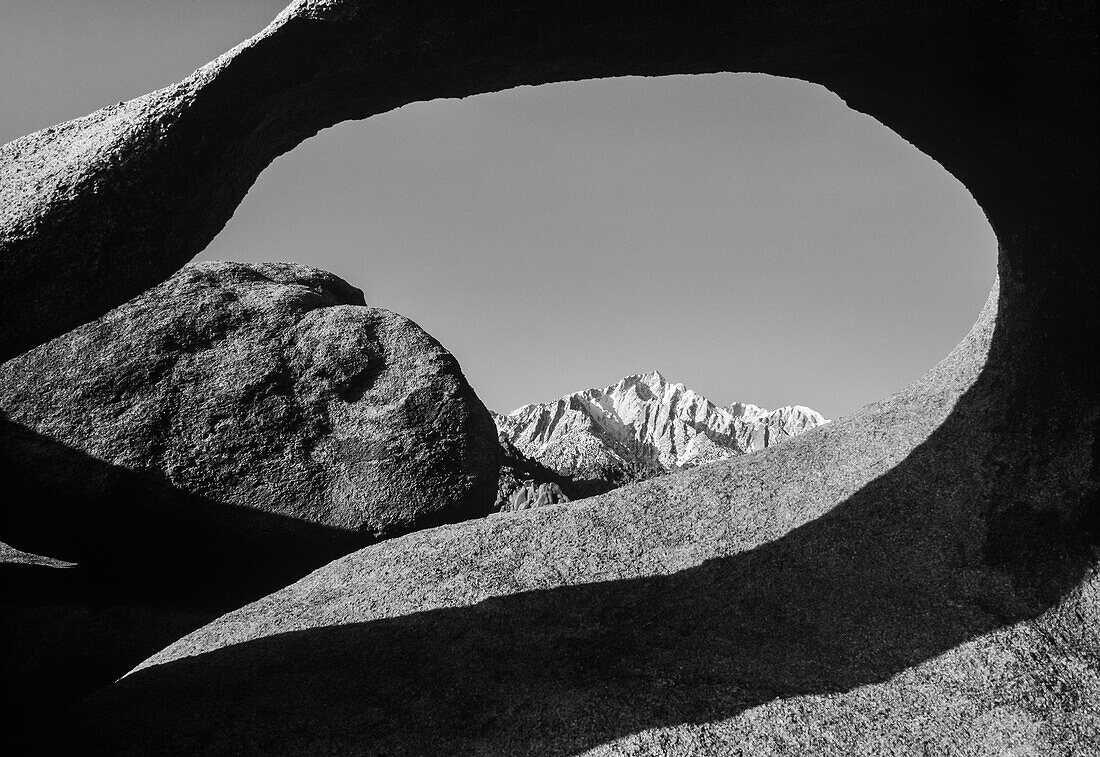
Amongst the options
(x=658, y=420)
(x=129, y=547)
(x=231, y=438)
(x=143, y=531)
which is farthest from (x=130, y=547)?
(x=658, y=420)

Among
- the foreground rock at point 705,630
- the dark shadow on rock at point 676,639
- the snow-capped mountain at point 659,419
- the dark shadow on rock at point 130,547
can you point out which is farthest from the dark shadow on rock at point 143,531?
the snow-capped mountain at point 659,419

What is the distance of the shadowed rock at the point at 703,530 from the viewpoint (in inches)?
180

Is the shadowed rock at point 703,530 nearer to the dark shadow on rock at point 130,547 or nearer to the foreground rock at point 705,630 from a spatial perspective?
the foreground rock at point 705,630

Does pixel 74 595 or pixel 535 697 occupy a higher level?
pixel 74 595

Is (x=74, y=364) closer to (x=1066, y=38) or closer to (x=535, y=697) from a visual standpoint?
(x=535, y=697)

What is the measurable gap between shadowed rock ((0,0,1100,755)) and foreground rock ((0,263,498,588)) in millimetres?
1507

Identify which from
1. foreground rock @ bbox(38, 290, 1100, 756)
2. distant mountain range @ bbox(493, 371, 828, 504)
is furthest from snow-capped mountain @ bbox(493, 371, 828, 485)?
foreground rock @ bbox(38, 290, 1100, 756)

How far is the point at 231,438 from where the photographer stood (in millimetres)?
8969

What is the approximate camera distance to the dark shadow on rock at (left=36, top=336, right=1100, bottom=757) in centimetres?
499

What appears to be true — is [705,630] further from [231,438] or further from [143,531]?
[143,531]

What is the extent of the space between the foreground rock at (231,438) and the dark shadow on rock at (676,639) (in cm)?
233

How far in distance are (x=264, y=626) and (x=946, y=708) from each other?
5.89 metres

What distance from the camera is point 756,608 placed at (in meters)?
6.32

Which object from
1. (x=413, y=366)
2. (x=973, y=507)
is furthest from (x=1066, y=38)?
(x=413, y=366)
